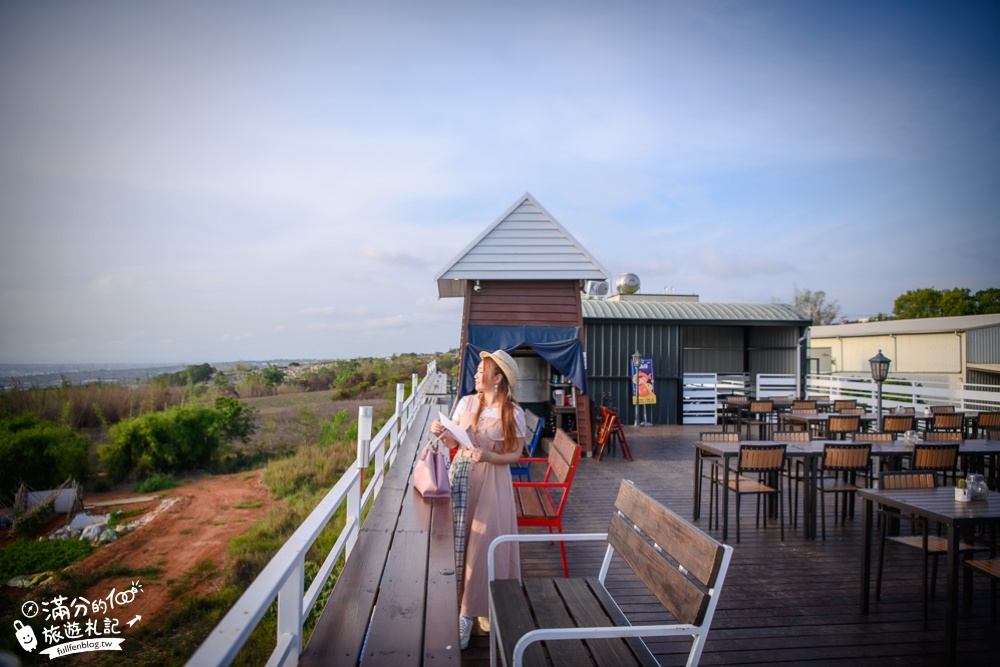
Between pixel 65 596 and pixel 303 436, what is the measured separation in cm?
1108

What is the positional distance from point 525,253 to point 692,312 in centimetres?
920

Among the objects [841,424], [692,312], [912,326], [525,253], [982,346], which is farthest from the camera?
[912,326]

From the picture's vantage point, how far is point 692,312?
18109mm

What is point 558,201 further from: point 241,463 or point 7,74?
point 7,74

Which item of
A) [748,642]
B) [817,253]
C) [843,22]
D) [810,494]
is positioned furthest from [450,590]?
[817,253]

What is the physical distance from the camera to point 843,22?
895 inches

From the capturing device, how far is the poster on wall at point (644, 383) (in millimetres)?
15859

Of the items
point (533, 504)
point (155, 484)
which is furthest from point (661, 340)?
point (155, 484)

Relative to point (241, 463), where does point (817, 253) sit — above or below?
above

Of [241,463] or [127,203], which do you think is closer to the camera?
[241,463]

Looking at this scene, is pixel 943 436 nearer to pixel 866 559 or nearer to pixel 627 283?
pixel 866 559

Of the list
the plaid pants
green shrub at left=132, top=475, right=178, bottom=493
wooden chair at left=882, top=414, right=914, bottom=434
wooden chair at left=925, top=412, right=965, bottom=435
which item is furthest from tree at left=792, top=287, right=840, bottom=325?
the plaid pants

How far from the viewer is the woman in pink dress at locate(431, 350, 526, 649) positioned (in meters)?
3.26

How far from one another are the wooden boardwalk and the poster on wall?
364 inches
